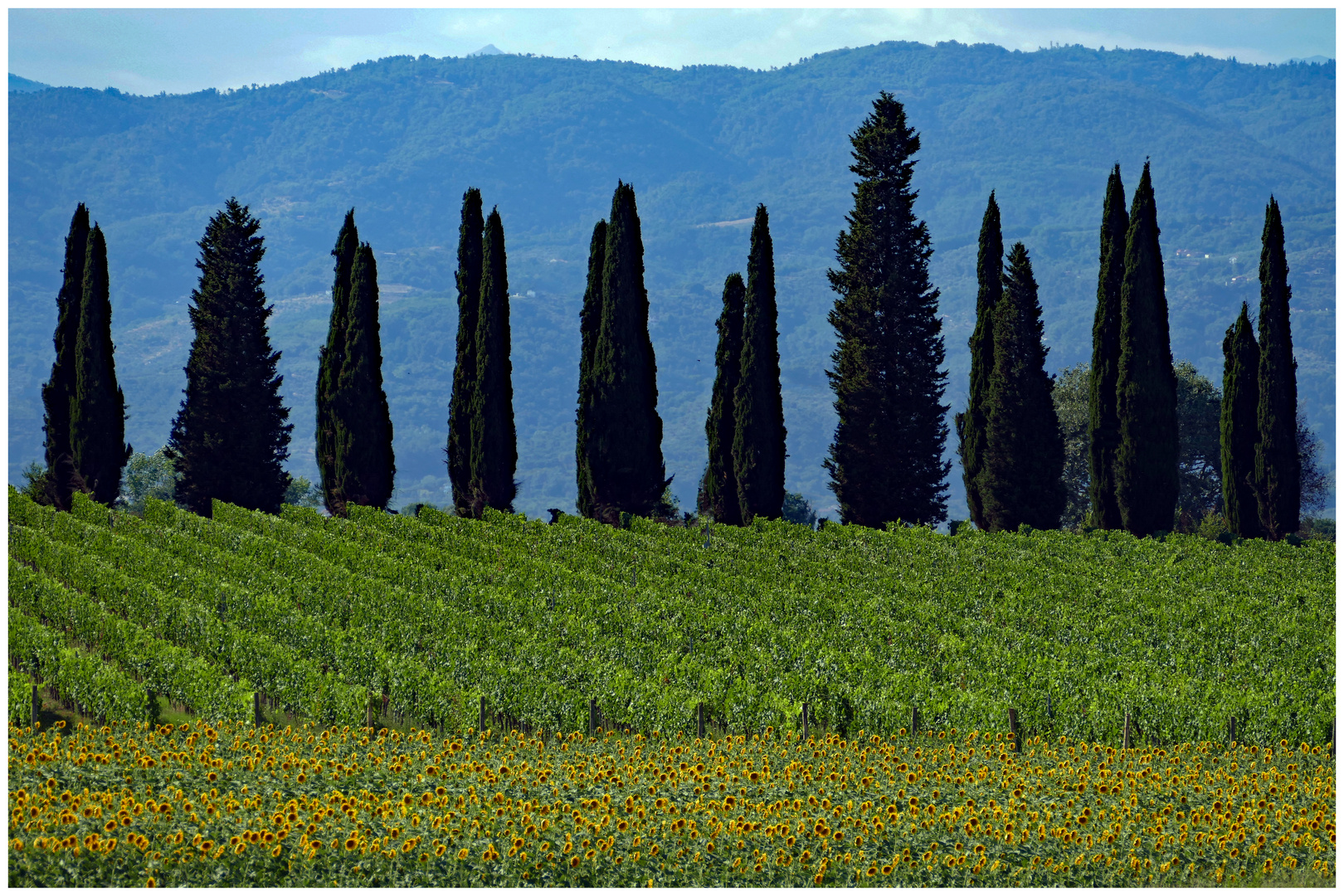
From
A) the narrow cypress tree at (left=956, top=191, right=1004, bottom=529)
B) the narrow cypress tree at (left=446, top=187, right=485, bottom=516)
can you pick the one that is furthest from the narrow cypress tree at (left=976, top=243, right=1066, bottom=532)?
the narrow cypress tree at (left=446, top=187, right=485, bottom=516)

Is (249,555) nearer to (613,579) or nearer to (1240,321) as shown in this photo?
(613,579)

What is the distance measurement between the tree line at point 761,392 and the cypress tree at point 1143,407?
6 centimetres

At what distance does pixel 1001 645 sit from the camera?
2345 centimetres

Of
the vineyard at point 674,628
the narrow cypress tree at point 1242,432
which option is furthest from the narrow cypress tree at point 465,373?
the narrow cypress tree at point 1242,432

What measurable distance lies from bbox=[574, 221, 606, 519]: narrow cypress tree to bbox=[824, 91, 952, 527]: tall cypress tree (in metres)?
8.07

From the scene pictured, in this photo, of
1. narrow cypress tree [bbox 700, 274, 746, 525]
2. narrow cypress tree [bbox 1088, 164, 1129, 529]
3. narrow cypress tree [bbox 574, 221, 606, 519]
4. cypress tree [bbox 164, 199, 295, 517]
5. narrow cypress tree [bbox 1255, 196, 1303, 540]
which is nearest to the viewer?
narrow cypress tree [bbox 1088, 164, 1129, 529]

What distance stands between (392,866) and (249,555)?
2012cm

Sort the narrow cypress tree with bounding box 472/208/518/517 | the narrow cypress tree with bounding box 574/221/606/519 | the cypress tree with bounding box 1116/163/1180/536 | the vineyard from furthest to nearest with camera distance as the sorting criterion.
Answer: the narrow cypress tree with bounding box 472/208/518/517 < the narrow cypress tree with bounding box 574/221/606/519 < the cypress tree with bounding box 1116/163/1180/536 < the vineyard

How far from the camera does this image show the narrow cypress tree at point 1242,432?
1626 inches

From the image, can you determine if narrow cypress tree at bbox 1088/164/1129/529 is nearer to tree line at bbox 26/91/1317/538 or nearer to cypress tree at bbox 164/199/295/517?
tree line at bbox 26/91/1317/538

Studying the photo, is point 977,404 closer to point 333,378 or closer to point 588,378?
point 588,378

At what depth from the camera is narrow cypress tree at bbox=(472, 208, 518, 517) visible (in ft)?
132

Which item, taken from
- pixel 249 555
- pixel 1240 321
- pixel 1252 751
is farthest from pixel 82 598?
pixel 1240 321

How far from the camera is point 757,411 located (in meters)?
41.2
